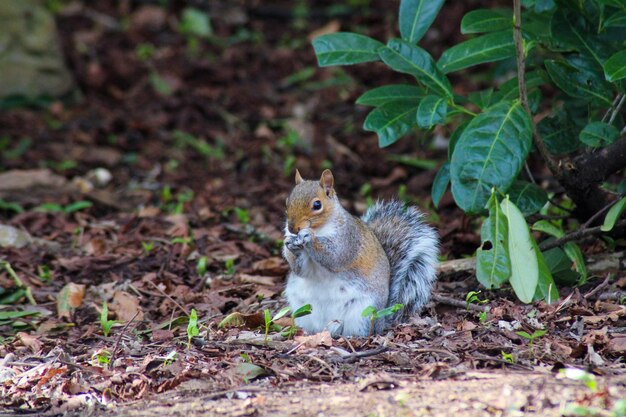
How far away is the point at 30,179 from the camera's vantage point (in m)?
6.97

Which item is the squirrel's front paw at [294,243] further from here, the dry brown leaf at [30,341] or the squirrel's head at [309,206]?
the dry brown leaf at [30,341]

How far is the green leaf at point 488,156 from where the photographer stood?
4082 millimetres

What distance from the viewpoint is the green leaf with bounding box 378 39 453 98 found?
4352mm

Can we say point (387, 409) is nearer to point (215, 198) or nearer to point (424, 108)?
point (424, 108)

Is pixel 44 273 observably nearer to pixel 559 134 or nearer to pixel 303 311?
pixel 303 311

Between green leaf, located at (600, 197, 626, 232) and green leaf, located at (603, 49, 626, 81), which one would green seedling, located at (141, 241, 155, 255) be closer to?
green leaf, located at (600, 197, 626, 232)

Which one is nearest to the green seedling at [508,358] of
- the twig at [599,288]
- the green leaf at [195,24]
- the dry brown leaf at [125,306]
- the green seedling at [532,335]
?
the green seedling at [532,335]

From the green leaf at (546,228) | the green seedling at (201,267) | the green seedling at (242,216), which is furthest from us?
the green seedling at (242,216)

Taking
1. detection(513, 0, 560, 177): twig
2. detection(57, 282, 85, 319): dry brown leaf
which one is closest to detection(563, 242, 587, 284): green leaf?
detection(513, 0, 560, 177): twig

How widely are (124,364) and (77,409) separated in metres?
0.47

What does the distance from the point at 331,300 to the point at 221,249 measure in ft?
5.43

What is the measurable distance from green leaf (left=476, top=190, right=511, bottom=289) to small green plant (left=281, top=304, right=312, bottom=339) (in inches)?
32.3

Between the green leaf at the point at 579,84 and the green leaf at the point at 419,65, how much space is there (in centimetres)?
57

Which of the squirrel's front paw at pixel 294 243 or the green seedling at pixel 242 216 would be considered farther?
the green seedling at pixel 242 216
